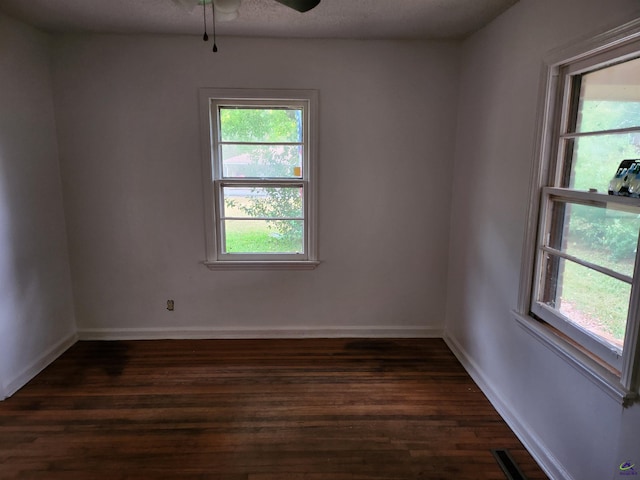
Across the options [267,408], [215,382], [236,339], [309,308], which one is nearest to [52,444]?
[215,382]

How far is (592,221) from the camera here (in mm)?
1773

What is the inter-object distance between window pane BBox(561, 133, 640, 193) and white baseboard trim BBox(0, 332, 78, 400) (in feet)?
11.8

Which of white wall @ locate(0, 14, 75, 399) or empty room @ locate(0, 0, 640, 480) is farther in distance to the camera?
white wall @ locate(0, 14, 75, 399)

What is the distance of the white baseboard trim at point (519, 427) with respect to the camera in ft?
6.19

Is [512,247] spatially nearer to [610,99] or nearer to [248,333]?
[610,99]

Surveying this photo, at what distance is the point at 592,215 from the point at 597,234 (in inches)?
3.7

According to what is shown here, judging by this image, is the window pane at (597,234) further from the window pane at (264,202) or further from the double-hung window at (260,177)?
the window pane at (264,202)

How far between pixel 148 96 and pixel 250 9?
112cm

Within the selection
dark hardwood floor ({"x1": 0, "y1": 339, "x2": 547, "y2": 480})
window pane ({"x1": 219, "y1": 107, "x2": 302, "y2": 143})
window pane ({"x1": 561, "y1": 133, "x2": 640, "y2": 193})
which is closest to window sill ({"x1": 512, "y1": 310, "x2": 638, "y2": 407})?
dark hardwood floor ({"x1": 0, "y1": 339, "x2": 547, "y2": 480})

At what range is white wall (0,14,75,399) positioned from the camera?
253 cm

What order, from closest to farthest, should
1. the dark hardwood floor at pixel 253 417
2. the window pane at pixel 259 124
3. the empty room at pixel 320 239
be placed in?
the empty room at pixel 320 239 → the dark hardwood floor at pixel 253 417 → the window pane at pixel 259 124

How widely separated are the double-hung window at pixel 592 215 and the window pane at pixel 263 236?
70.7 inches

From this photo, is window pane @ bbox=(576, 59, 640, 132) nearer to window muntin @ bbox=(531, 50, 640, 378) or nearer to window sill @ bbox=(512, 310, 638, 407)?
window muntin @ bbox=(531, 50, 640, 378)

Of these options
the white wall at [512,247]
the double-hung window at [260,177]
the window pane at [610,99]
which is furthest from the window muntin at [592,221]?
the double-hung window at [260,177]
